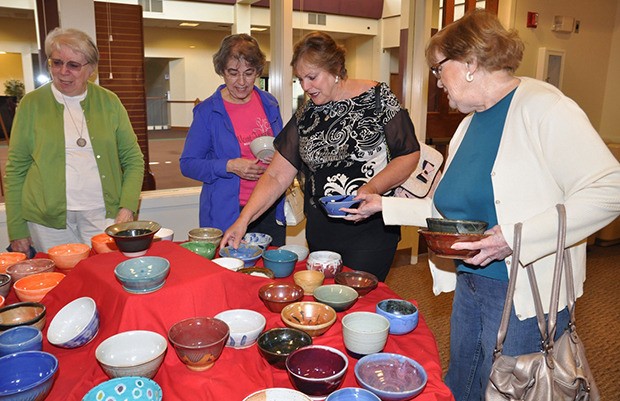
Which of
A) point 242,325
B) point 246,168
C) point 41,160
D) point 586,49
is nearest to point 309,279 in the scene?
point 242,325

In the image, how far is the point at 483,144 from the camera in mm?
1382

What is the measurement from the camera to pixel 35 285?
156 cm

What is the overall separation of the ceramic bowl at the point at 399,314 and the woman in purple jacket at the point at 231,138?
1085 millimetres

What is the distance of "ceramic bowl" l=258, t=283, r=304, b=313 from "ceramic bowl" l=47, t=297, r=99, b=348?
46 centimetres

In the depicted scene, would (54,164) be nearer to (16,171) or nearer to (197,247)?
(16,171)

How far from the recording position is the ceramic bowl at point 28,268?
5.32 ft

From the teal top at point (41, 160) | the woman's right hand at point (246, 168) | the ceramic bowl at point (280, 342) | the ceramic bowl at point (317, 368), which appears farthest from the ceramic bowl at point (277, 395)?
the teal top at point (41, 160)

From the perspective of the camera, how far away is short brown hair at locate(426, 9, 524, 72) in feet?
4.21

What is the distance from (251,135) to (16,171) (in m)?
1.08

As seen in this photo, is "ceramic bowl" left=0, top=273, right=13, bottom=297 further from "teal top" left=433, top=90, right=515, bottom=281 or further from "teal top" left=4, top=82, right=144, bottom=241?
"teal top" left=433, top=90, right=515, bottom=281

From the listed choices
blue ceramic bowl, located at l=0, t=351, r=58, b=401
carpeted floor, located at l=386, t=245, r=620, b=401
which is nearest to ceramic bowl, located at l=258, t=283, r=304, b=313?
blue ceramic bowl, located at l=0, t=351, r=58, b=401

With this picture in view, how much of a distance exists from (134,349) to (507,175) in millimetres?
1025

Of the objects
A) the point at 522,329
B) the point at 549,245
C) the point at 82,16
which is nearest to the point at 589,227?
the point at 549,245

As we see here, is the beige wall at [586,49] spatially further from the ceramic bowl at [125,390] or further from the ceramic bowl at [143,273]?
the ceramic bowl at [125,390]
